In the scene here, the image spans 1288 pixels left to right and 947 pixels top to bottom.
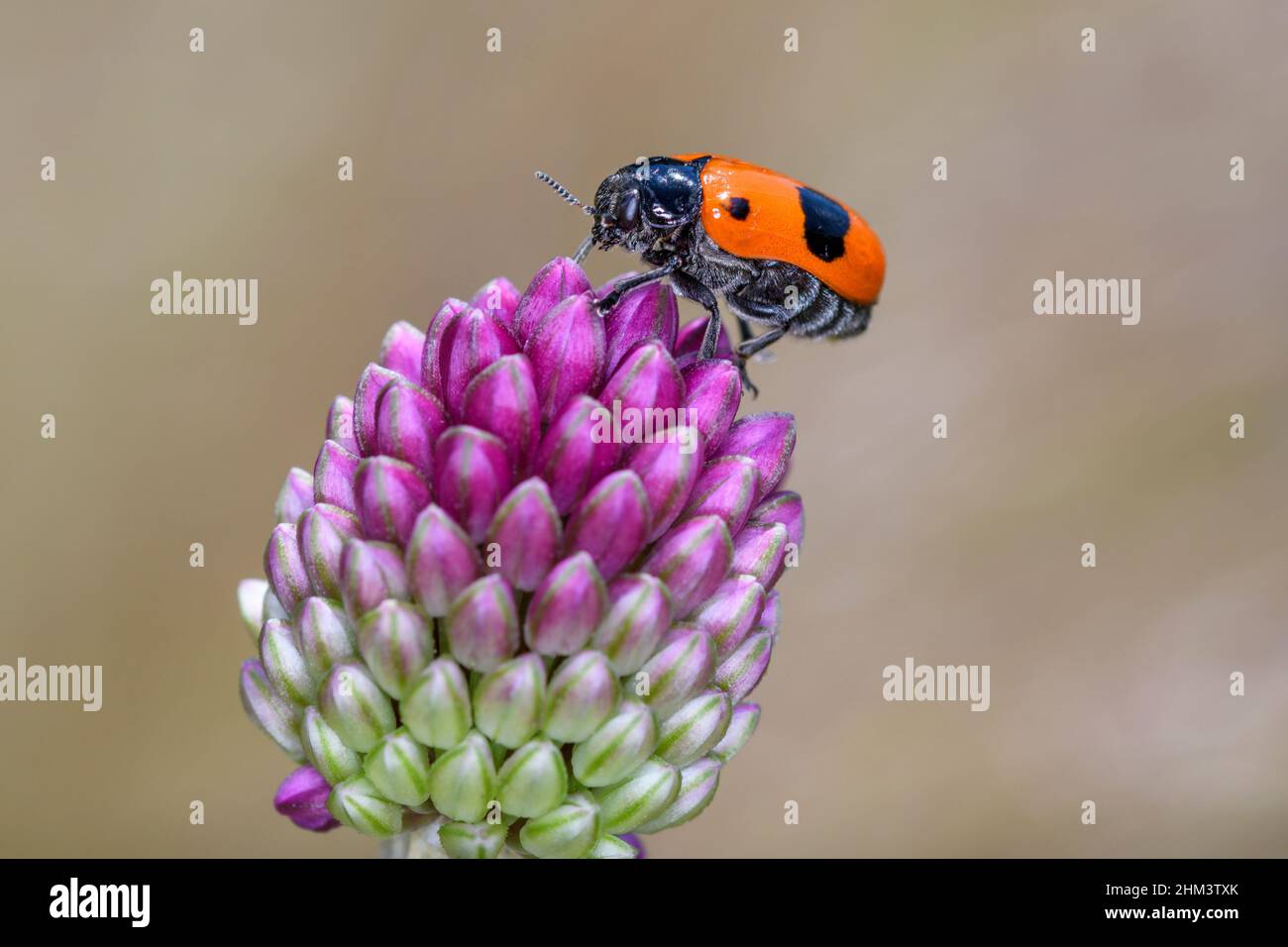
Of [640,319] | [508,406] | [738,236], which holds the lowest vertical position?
[508,406]

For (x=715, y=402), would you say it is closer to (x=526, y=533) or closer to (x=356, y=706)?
(x=526, y=533)

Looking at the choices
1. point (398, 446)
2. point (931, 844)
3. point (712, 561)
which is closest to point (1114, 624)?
point (931, 844)

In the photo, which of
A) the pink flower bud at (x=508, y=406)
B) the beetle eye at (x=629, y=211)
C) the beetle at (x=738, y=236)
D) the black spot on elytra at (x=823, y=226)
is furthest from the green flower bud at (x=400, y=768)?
the black spot on elytra at (x=823, y=226)

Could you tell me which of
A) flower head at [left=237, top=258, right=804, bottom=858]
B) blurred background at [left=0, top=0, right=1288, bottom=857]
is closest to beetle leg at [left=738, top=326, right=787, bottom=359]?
flower head at [left=237, top=258, right=804, bottom=858]

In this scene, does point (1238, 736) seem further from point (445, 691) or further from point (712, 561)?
point (445, 691)

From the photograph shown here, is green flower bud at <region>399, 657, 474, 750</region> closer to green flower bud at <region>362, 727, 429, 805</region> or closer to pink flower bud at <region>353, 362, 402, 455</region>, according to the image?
green flower bud at <region>362, 727, 429, 805</region>

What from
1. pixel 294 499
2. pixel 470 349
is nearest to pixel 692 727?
pixel 470 349
